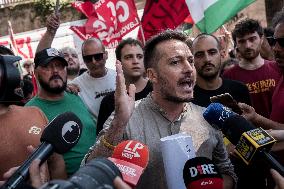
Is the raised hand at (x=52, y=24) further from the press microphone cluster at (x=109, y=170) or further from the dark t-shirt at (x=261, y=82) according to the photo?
the press microphone cluster at (x=109, y=170)

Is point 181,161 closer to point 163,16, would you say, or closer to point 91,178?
point 91,178

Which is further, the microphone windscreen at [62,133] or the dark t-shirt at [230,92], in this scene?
the dark t-shirt at [230,92]

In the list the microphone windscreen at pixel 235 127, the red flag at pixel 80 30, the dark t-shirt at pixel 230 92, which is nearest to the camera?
the microphone windscreen at pixel 235 127

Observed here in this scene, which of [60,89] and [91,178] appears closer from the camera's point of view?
[91,178]

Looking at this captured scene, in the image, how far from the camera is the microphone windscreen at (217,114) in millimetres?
2234

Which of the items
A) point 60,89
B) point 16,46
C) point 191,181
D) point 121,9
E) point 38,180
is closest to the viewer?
point 38,180

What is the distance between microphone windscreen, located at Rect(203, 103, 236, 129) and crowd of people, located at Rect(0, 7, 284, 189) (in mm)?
145

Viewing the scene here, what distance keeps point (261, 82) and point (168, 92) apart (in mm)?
1971

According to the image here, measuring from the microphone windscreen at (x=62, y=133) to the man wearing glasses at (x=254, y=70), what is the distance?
2.49 m

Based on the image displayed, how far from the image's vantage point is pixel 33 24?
17.0 m

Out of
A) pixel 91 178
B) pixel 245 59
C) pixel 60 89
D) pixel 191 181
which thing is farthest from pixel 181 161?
pixel 245 59

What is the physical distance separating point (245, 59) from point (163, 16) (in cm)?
127

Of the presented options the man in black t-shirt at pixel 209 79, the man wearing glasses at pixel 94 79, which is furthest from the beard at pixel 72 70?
the man in black t-shirt at pixel 209 79

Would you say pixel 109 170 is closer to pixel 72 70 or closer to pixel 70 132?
pixel 70 132
